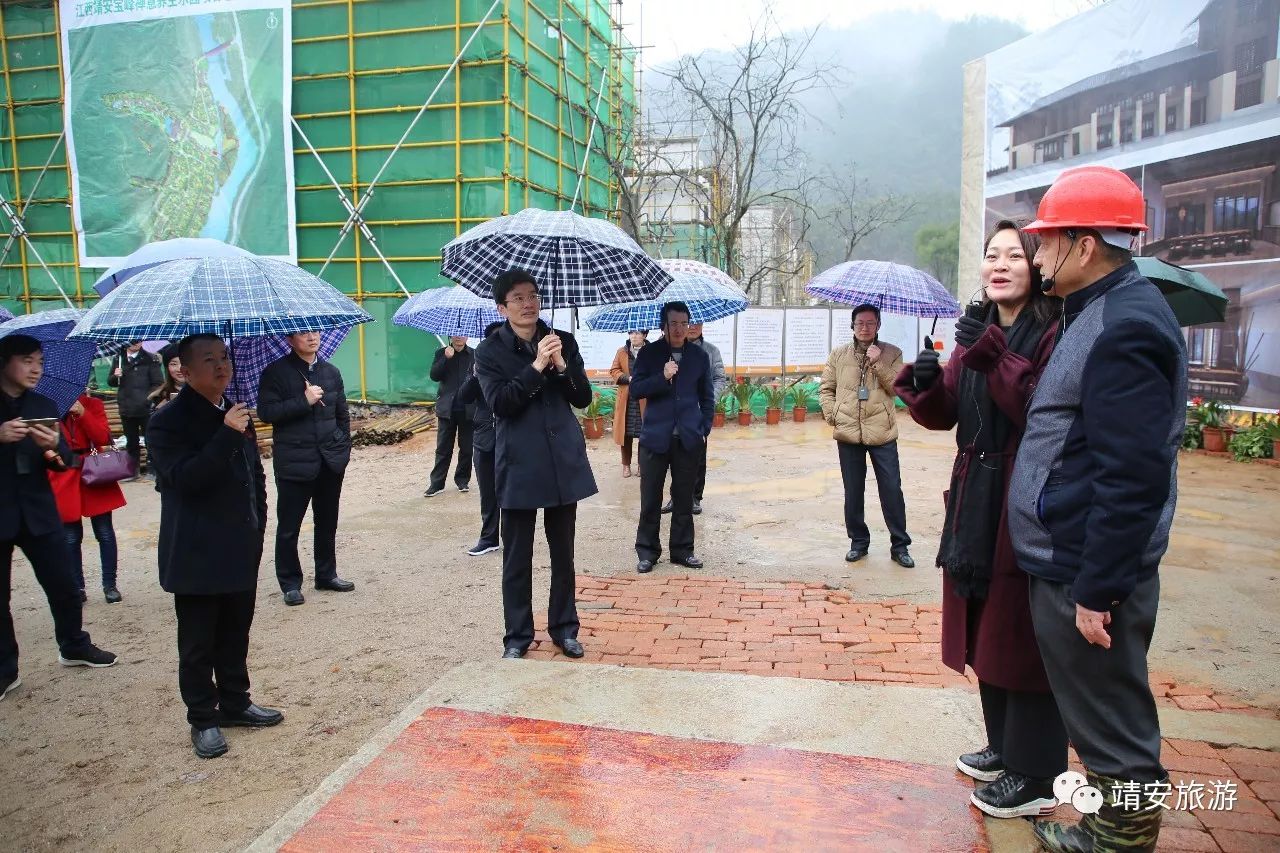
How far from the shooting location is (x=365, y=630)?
202 inches

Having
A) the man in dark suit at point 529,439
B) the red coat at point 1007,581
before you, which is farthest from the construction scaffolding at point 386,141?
the red coat at point 1007,581

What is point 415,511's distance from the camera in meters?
8.38

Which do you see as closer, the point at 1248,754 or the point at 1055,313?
the point at 1055,313

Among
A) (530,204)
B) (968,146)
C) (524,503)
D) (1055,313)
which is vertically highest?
(968,146)

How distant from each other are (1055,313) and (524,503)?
255cm

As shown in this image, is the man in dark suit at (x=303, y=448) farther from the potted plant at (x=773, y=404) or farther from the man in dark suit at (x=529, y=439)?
the potted plant at (x=773, y=404)

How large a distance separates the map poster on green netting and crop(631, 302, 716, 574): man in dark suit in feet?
37.3

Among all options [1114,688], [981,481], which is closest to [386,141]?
[981,481]

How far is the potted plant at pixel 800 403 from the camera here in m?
14.5

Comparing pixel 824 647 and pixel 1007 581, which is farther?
pixel 824 647

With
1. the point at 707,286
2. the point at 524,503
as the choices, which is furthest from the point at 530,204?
the point at 524,503

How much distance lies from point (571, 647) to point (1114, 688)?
2.76m

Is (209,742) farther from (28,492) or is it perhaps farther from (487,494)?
(487,494)

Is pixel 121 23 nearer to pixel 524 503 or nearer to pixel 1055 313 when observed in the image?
pixel 524 503
